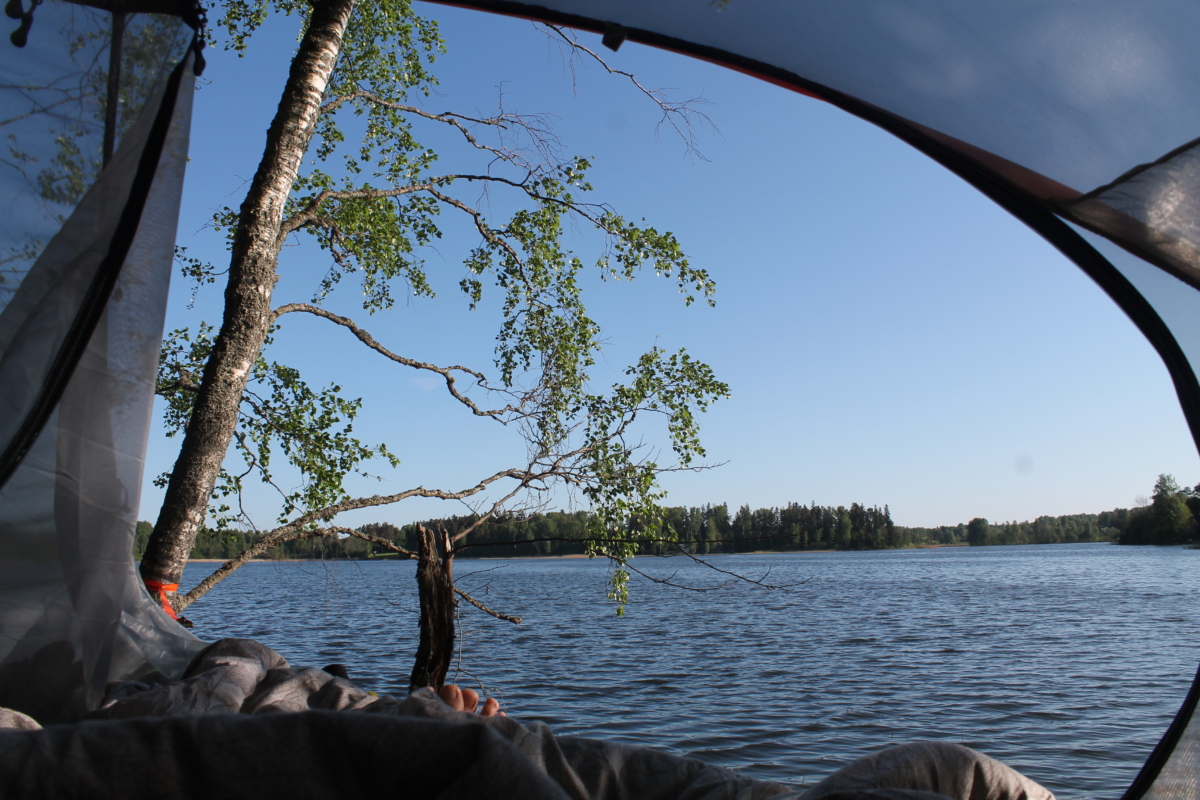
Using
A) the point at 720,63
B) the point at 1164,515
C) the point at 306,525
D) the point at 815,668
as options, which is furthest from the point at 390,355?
the point at 1164,515

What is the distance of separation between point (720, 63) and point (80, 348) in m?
1.85

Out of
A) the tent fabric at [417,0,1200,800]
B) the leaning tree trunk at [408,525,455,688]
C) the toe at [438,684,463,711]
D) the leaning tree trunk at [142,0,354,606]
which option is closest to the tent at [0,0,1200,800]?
the tent fabric at [417,0,1200,800]

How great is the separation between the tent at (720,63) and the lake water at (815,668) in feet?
10.1

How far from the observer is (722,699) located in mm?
10977

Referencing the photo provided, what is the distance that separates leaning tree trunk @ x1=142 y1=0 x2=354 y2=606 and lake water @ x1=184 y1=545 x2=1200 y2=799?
5.16 feet

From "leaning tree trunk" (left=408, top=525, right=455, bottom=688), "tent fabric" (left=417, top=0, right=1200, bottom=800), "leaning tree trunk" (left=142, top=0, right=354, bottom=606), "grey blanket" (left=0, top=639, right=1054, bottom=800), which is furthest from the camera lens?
"leaning tree trunk" (left=408, top=525, right=455, bottom=688)

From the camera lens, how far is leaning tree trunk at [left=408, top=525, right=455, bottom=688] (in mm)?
4695

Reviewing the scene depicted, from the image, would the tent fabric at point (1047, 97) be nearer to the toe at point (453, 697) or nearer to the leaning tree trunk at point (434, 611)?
the toe at point (453, 697)

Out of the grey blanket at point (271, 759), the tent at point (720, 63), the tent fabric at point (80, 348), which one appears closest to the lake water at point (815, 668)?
the tent fabric at point (80, 348)

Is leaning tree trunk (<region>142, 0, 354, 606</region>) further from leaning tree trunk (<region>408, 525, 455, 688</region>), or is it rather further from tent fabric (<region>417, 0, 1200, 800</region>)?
tent fabric (<region>417, 0, 1200, 800</region>)

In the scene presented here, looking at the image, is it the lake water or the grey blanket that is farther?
the lake water

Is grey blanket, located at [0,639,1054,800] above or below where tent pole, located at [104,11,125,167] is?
below

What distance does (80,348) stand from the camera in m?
1.97

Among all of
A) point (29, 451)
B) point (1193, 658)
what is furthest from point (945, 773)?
point (1193, 658)
